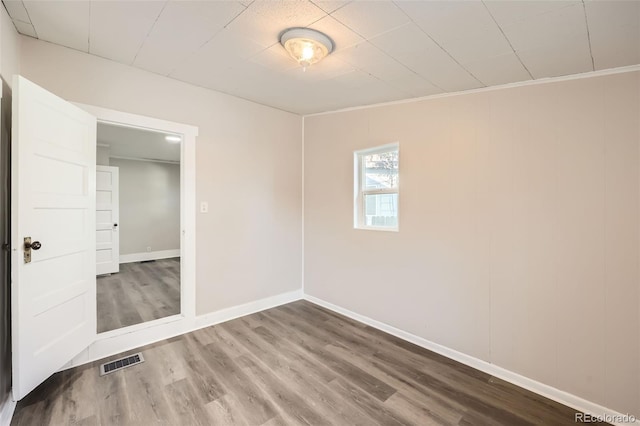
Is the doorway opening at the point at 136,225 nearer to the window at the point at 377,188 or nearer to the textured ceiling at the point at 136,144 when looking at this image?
the textured ceiling at the point at 136,144

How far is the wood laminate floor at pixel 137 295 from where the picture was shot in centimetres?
332

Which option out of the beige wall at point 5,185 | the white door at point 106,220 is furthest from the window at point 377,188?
the white door at point 106,220

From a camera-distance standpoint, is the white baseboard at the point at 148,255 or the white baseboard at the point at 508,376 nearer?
the white baseboard at the point at 508,376

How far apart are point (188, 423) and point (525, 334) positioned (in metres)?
2.54

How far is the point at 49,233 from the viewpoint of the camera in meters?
1.95

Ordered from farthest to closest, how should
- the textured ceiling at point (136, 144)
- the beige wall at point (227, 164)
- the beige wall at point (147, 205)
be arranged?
the beige wall at point (147, 205), the textured ceiling at point (136, 144), the beige wall at point (227, 164)

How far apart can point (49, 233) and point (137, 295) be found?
2579 millimetres

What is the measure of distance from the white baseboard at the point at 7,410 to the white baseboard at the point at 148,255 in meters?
5.17

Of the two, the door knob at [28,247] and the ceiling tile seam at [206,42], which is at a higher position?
the ceiling tile seam at [206,42]

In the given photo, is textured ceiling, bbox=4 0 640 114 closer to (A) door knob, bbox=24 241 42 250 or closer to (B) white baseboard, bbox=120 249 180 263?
(A) door knob, bbox=24 241 42 250

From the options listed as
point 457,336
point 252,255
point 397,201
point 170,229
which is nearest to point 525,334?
point 457,336

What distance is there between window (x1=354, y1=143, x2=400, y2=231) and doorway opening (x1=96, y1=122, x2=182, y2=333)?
2.11m

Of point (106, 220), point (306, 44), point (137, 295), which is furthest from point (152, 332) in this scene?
point (106, 220)

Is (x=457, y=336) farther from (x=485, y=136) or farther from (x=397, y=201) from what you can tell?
(x=485, y=136)
